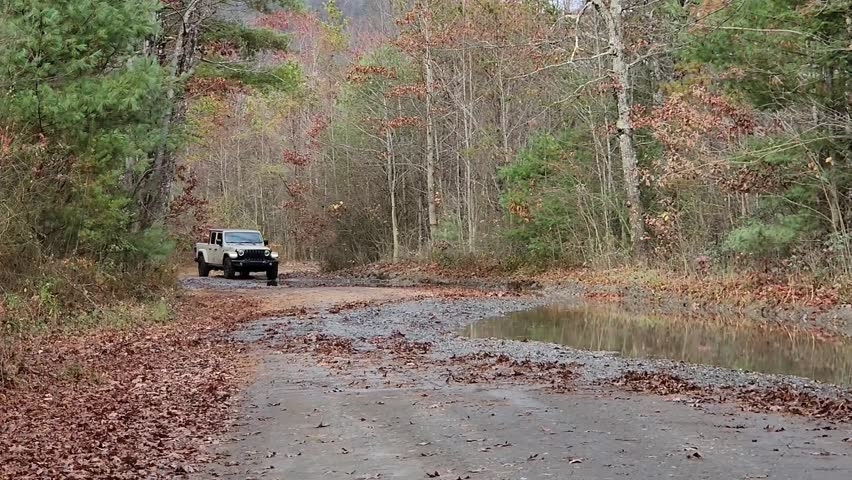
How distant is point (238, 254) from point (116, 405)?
25338mm

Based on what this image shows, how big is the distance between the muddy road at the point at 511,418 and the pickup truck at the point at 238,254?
66.2ft

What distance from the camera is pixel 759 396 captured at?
968cm

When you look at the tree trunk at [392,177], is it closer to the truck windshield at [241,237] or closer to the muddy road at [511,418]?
the truck windshield at [241,237]

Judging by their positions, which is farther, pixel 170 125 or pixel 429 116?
pixel 429 116

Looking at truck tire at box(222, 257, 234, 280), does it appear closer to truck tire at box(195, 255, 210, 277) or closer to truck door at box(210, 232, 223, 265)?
truck door at box(210, 232, 223, 265)

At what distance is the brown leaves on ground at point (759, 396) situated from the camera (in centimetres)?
878

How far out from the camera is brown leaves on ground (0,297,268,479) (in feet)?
23.5

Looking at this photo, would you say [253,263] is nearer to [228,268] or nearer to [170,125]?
[228,268]

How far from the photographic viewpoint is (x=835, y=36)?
1762 cm

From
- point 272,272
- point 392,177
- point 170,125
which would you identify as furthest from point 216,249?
point 170,125

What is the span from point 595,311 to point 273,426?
44.1ft

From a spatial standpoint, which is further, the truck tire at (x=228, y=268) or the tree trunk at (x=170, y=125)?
the truck tire at (x=228, y=268)

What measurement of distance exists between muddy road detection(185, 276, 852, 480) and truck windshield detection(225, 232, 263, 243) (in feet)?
70.2

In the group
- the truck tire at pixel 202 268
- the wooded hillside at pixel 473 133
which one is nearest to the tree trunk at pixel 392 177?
the wooded hillside at pixel 473 133
